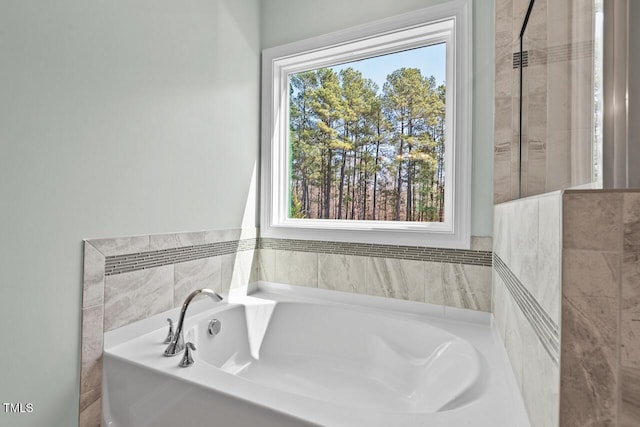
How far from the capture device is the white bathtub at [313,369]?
1.01 metres

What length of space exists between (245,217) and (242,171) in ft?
1.00

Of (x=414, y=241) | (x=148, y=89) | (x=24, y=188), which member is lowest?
(x=414, y=241)

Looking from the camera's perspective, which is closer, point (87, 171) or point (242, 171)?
point (87, 171)

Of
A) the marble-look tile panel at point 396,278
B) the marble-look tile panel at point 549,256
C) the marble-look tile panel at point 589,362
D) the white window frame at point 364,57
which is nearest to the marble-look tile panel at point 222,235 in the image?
the white window frame at point 364,57

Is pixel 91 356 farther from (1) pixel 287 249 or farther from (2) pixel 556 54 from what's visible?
(2) pixel 556 54

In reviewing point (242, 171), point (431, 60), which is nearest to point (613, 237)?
point (431, 60)

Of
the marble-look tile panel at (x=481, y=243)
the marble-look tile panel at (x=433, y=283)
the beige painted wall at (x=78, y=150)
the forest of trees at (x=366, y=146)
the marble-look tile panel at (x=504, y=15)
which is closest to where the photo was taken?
the beige painted wall at (x=78, y=150)

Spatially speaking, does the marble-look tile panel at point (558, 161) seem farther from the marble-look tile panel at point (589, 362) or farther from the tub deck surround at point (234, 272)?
the tub deck surround at point (234, 272)

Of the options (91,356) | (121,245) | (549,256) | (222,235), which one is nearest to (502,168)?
(549,256)

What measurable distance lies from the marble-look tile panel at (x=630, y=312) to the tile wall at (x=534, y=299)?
84mm

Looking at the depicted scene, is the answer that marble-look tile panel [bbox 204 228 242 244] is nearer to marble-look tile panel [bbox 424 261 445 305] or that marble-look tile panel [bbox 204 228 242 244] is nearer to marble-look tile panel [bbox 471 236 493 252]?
marble-look tile panel [bbox 424 261 445 305]

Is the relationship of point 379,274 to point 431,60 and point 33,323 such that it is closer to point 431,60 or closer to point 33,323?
point 431,60

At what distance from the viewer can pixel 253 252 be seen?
234cm

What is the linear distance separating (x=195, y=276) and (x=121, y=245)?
1.56ft
